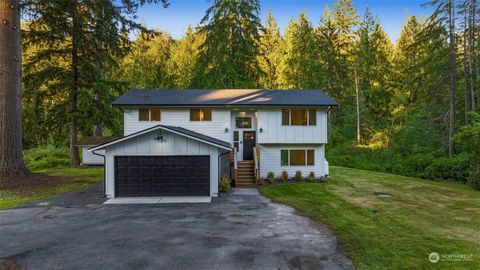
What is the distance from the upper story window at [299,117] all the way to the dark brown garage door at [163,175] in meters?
6.22

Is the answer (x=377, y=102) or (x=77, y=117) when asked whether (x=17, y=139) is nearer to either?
(x=77, y=117)

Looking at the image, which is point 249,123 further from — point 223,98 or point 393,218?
point 393,218

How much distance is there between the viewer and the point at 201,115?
55.3ft

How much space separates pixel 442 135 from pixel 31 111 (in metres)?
33.1

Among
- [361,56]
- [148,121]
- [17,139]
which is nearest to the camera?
[17,139]

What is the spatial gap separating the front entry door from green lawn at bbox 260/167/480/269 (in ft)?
10.1

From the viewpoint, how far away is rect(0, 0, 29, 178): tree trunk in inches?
546

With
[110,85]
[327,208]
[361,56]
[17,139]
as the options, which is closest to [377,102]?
[361,56]

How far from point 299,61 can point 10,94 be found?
2650cm

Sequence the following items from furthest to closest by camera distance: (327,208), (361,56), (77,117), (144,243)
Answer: (361,56) → (77,117) → (327,208) → (144,243)

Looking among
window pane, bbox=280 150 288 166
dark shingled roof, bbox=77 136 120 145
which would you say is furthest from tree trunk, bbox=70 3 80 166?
window pane, bbox=280 150 288 166

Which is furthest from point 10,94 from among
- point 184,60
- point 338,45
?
point 338,45

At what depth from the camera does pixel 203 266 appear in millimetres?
5816

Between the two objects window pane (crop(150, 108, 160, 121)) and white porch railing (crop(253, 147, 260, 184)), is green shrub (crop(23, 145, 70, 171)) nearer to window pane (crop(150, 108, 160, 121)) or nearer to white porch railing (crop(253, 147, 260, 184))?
window pane (crop(150, 108, 160, 121))
